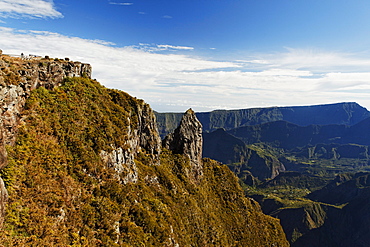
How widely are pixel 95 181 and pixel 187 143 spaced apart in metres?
60.9

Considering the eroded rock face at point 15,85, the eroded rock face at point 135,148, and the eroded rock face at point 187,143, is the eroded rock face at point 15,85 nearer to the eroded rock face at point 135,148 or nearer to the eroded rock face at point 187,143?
the eroded rock face at point 135,148

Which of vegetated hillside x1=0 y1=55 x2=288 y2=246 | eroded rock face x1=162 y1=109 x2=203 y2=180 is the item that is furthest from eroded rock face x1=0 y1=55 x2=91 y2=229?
eroded rock face x1=162 y1=109 x2=203 y2=180

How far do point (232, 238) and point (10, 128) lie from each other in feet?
295

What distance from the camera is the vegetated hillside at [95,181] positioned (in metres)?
32.0

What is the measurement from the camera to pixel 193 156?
340 ft

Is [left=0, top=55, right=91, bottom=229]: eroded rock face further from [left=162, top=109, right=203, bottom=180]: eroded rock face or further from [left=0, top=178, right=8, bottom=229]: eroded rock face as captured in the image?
[left=162, top=109, right=203, bottom=180]: eroded rock face

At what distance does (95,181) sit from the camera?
148 feet

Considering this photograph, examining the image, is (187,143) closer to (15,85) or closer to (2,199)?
(15,85)

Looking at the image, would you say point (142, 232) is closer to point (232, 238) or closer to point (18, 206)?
point (18, 206)

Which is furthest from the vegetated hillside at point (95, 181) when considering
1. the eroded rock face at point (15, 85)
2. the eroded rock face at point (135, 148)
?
the eroded rock face at point (15, 85)

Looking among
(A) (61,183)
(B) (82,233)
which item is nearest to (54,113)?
(A) (61,183)

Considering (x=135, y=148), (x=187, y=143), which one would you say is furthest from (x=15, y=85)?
(x=187, y=143)

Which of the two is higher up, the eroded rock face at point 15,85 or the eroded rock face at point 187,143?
the eroded rock face at point 15,85

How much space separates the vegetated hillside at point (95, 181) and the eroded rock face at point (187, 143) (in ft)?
27.3
